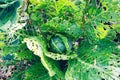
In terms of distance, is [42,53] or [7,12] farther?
[7,12]

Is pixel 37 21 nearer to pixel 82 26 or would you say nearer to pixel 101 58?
pixel 82 26

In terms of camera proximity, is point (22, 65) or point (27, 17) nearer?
point (27, 17)

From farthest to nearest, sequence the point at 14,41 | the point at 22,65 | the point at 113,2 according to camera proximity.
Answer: the point at 22,65
the point at 14,41
the point at 113,2

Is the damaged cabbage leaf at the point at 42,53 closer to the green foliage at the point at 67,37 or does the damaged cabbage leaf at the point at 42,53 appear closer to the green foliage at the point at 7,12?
the green foliage at the point at 67,37

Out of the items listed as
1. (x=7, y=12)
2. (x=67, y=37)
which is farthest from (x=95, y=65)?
(x=7, y=12)

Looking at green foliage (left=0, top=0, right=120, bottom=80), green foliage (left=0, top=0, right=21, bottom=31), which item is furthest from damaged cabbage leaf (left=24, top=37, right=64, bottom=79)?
green foliage (left=0, top=0, right=21, bottom=31)

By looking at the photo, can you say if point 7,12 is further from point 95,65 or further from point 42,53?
point 95,65

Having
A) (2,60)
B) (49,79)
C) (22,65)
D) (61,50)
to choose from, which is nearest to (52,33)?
(61,50)

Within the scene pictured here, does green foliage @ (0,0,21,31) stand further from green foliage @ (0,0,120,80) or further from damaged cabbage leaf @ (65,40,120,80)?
damaged cabbage leaf @ (65,40,120,80)
